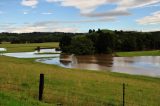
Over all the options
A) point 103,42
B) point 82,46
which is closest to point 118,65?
point 82,46

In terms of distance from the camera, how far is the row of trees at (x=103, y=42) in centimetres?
11756

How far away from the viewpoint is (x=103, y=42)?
4710 inches

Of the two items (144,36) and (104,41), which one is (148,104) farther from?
(144,36)

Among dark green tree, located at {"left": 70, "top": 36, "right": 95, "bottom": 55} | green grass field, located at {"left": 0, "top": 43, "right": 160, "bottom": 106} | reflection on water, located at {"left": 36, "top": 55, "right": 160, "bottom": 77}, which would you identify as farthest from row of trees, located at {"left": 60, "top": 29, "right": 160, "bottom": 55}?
green grass field, located at {"left": 0, "top": 43, "right": 160, "bottom": 106}

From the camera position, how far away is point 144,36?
145000mm

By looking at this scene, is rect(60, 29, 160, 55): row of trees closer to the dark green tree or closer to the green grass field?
the dark green tree

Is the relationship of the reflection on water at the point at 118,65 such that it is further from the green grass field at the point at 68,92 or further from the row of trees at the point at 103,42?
the row of trees at the point at 103,42

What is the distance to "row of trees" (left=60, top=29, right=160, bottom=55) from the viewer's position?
118 metres

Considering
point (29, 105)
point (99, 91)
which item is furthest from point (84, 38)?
point (29, 105)

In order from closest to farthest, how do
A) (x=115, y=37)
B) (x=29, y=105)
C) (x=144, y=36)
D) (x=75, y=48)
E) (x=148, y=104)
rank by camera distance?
(x=29, y=105) → (x=148, y=104) → (x=75, y=48) → (x=115, y=37) → (x=144, y=36)

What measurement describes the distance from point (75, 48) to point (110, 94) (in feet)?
328

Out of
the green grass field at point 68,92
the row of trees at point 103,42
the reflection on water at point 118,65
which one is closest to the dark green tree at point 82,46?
the row of trees at point 103,42

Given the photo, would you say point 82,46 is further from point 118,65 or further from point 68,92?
point 68,92

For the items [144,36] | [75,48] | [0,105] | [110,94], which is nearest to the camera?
[0,105]
